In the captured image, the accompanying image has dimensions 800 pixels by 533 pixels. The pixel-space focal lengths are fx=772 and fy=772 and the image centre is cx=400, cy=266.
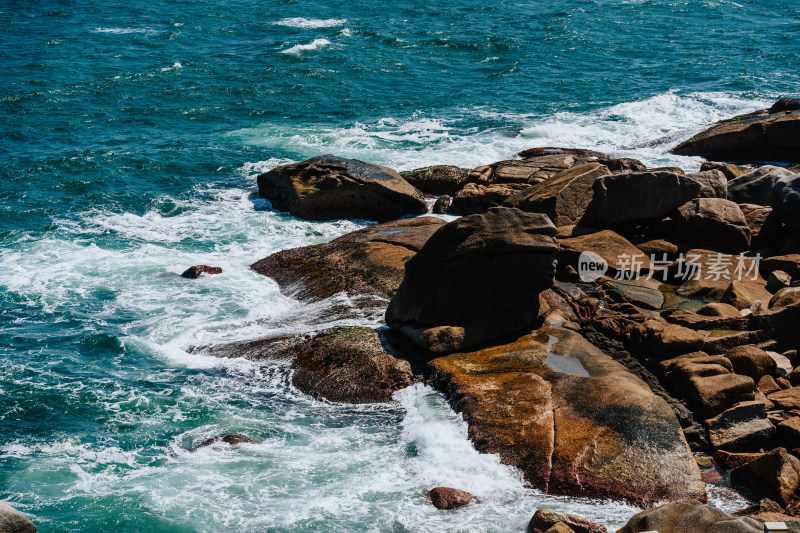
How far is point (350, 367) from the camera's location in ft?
47.1

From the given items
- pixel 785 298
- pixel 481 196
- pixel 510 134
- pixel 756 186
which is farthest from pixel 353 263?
pixel 510 134

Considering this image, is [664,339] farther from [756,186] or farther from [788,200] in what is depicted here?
[756,186]

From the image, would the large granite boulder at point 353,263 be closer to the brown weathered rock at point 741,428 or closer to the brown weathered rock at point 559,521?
the brown weathered rock at point 741,428

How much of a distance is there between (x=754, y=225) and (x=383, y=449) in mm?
11025

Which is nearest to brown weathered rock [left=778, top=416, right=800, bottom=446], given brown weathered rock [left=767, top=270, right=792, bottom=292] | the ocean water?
the ocean water

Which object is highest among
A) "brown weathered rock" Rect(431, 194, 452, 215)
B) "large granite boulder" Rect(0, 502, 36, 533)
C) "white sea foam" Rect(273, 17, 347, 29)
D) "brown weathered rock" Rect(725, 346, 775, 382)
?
"white sea foam" Rect(273, 17, 347, 29)

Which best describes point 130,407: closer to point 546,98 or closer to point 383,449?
point 383,449

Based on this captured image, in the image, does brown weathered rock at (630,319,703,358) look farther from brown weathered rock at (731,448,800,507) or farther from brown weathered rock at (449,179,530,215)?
brown weathered rock at (449,179,530,215)

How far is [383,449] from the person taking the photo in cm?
1236

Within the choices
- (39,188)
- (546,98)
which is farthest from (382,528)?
(546,98)

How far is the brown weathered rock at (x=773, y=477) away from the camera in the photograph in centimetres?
1016

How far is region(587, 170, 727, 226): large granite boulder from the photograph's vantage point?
17656mm

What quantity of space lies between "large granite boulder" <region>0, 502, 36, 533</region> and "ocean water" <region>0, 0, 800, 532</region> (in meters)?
2.06

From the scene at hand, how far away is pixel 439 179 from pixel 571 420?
1411cm
